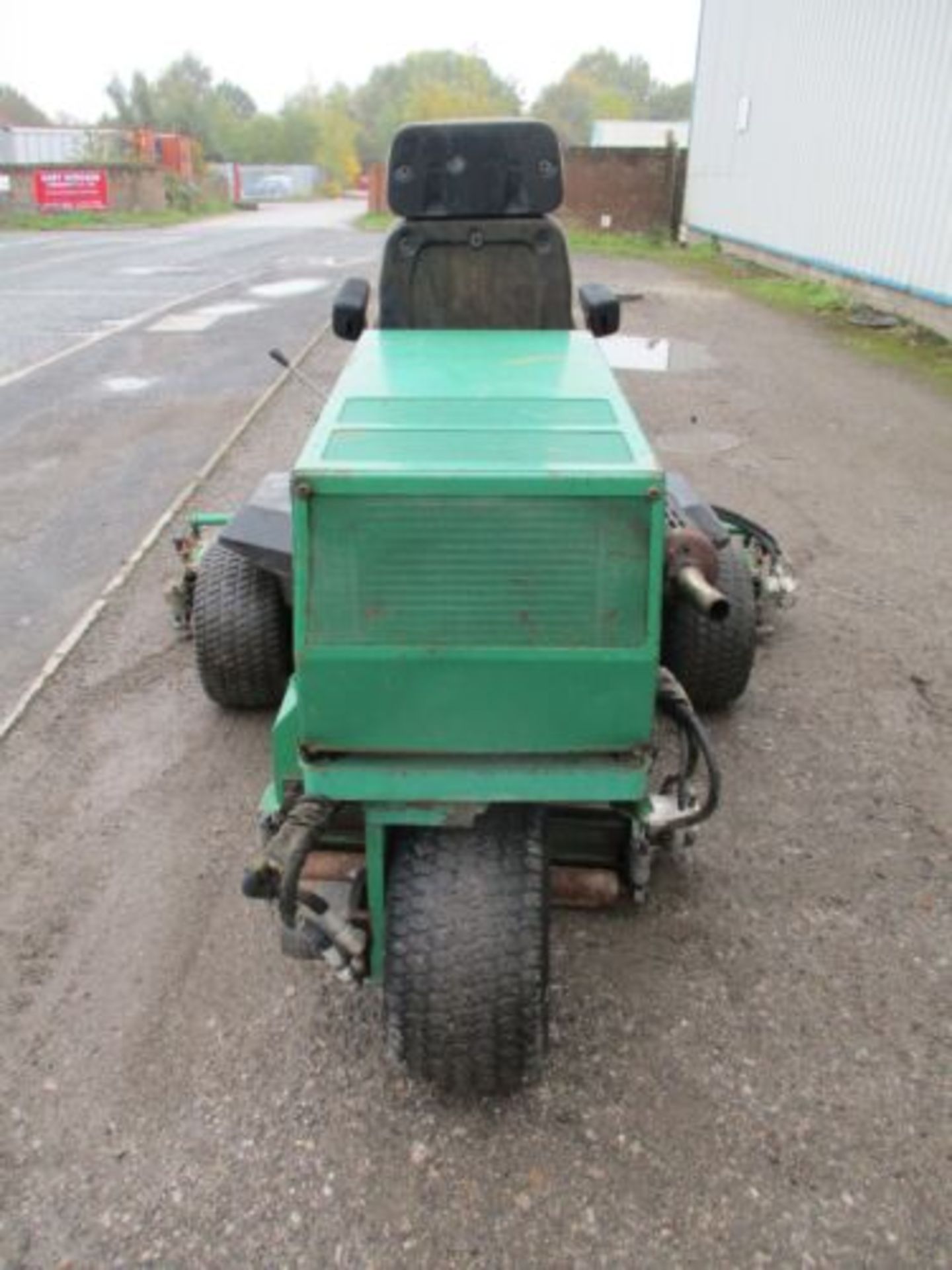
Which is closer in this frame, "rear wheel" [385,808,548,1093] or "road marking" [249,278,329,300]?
"rear wheel" [385,808,548,1093]

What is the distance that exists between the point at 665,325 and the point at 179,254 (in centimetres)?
1269

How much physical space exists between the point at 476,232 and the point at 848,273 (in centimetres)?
1160

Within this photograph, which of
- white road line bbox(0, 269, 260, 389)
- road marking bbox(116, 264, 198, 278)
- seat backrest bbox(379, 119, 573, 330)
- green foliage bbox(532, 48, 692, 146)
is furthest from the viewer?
green foliage bbox(532, 48, 692, 146)

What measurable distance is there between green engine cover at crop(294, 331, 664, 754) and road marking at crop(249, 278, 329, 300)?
14.0 meters

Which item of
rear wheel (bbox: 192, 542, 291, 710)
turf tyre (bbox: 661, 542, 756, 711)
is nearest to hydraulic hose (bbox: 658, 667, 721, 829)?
turf tyre (bbox: 661, 542, 756, 711)

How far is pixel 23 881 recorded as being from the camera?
10.8ft

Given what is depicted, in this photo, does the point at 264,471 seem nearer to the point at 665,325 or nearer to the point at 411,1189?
the point at 411,1189

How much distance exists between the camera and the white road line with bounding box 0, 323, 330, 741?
4.28 metres

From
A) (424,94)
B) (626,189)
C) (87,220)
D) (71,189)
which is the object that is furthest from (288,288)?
(424,94)

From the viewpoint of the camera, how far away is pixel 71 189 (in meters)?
35.7

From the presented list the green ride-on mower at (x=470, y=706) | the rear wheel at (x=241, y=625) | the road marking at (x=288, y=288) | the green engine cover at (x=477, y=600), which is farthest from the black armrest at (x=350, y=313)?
the road marking at (x=288, y=288)

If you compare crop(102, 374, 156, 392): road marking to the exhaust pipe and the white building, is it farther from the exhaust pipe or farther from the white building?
the white building

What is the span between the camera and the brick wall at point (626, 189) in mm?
25141

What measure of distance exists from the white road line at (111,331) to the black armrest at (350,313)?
6.17 metres
